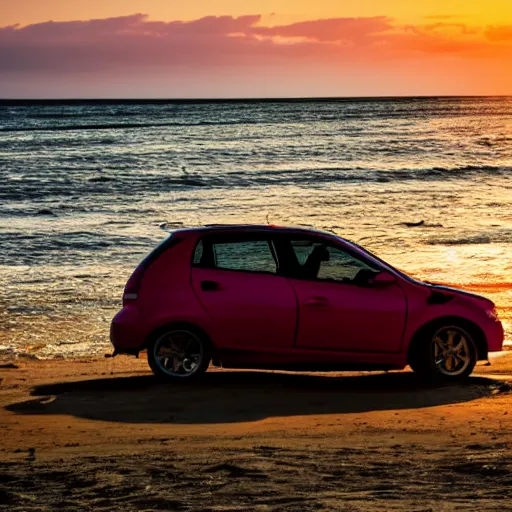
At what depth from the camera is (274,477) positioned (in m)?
5.58

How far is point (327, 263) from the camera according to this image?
30.5 ft

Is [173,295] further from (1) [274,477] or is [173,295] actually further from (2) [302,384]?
(1) [274,477]

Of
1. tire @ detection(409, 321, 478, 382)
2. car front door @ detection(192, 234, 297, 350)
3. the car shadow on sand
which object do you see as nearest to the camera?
the car shadow on sand

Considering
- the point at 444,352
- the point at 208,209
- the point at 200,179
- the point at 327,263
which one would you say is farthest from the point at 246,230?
the point at 200,179

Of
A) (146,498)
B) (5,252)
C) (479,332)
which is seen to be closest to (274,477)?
(146,498)

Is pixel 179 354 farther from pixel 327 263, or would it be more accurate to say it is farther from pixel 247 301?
pixel 327 263

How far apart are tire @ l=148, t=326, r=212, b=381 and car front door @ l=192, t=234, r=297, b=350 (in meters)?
0.18

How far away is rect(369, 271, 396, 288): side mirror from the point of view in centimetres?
917

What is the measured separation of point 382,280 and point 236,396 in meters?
1.78

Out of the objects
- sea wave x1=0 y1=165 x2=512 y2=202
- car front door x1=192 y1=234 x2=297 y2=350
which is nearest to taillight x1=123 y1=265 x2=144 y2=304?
car front door x1=192 y1=234 x2=297 y2=350

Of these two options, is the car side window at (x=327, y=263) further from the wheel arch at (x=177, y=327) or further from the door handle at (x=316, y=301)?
the wheel arch at (x=177, y=327)

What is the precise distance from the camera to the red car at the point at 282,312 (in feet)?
29.9

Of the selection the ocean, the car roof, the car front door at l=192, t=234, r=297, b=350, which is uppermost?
the car roof

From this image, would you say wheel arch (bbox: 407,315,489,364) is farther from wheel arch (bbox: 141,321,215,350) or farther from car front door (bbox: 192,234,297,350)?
wheel arch (bbox: 141,321,215,350)
